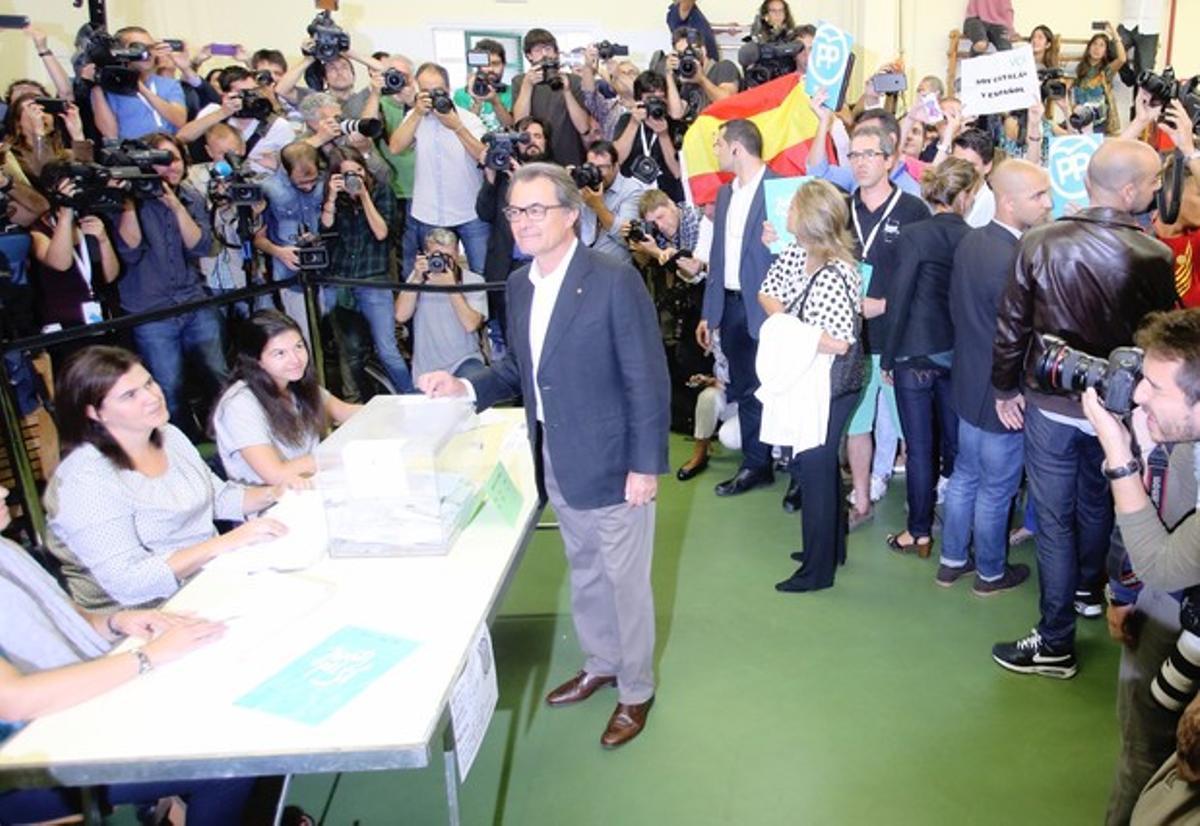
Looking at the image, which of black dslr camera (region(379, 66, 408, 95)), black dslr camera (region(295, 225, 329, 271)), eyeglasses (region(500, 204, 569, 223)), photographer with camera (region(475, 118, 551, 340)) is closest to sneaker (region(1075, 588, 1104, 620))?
eyeglasses (region(500, 204, 569, 223))

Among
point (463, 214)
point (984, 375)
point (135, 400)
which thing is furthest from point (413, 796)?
point (463, 214)

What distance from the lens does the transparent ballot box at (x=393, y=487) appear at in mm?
1938

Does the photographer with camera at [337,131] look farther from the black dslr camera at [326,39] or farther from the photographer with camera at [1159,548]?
the photographer with camera at [1159,548]

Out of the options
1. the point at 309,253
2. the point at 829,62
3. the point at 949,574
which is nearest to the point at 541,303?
the point at 309,253

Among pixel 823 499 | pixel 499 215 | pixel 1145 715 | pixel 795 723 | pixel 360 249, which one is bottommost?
pixel 795 723

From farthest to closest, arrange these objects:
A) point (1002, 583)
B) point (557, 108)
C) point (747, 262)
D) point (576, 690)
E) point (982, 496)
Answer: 1. point (557, 108)
2. point (747, 262)
3. point (1002, 583)
4. point (982, 496)
5. point (576, 690)

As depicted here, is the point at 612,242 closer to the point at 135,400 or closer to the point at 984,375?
the point at 984,375

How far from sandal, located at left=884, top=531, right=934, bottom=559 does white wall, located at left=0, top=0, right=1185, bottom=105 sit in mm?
5426

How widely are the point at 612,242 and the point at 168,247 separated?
2.00 metres

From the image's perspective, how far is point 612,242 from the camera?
4504mm

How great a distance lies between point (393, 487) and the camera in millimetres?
1979

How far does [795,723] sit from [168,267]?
324cm

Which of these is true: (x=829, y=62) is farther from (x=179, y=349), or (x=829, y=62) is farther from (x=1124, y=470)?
(x=179, y=349)

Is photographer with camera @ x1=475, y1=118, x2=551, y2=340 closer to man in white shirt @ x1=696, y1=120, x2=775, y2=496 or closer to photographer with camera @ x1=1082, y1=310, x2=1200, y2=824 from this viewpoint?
man in white shirt @ x1=696, y1=120, x2=775, y2=496
